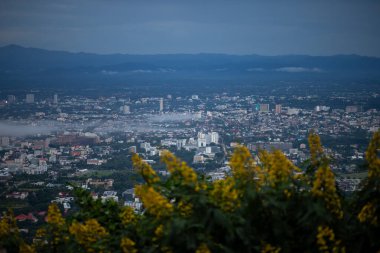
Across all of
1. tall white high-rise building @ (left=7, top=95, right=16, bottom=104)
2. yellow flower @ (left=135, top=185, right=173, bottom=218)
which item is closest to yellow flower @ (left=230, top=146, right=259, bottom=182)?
yellow flower @ (left=135, top=185, right=173, bottom=218)

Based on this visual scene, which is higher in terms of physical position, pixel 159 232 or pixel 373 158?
pixel 373 158

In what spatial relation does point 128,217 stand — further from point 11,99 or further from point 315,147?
point 11,99

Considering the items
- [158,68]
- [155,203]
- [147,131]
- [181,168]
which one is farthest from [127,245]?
[158,68]

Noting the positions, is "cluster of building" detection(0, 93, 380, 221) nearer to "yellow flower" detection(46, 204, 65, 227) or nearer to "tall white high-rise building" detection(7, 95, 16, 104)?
"tall white high-rise building" detection(7, 95, 16, 104)

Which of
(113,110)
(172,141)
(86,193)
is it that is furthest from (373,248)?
(113,110)

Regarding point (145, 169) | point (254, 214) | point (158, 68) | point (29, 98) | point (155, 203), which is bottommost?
point (29, 98)

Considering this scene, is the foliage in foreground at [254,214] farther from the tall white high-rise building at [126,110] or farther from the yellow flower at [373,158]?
the tall white high-rise building at [126,110]
